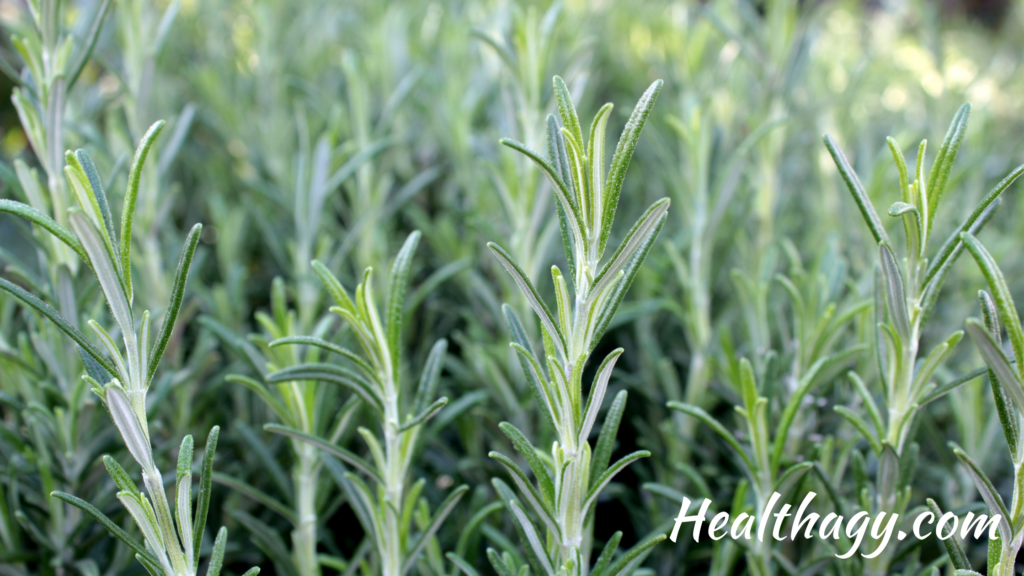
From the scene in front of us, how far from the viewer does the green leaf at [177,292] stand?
743 millimetres

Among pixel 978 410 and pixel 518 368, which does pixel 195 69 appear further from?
pixel 978 410

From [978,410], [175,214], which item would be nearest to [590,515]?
[978,410]

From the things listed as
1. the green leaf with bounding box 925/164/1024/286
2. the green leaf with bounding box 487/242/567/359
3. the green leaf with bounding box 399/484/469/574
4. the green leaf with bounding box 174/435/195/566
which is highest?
the green leaf with bounding box 925/164/1024/286

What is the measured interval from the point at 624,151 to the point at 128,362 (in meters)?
0.59

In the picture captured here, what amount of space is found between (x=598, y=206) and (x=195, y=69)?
1705mm

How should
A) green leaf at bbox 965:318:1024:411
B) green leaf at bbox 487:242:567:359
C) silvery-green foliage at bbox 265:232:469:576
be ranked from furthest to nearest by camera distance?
silvery-green foliage at bbox 265:232:469:576 < green leaf at bbox 487:242:567:359 < green leaf at bbox 965:318:1024:411

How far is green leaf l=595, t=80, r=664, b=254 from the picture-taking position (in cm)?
75

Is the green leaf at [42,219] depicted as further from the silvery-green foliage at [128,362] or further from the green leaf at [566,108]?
the green leaf at [566,108]

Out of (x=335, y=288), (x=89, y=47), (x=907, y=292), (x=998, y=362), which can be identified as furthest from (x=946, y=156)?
(x=89, y=47)

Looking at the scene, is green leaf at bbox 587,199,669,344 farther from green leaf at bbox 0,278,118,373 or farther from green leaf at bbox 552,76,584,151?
green leaf at bbox 0,278,118,373

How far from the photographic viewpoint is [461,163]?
1.72 meters

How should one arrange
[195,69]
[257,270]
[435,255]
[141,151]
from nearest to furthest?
[141,151] < [435,255] < [257,270] < [195,69]

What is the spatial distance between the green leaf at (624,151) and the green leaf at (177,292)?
0.44 m

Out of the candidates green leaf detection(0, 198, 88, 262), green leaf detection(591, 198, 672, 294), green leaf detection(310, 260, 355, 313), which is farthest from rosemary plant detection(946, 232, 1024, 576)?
green leaf detection(0, 198, 88, 262)
